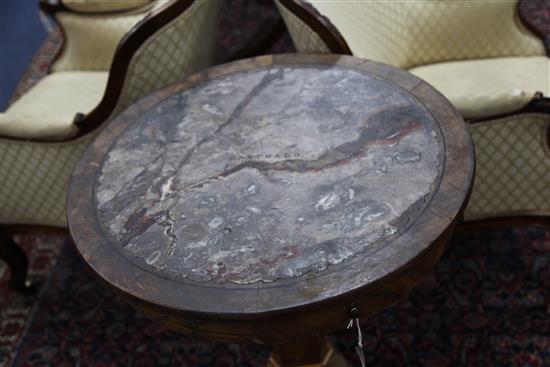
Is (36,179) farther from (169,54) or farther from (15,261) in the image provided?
(169,54)

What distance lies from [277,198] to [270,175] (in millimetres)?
62

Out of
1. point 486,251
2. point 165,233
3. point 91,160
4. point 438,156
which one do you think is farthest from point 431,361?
point 91,160

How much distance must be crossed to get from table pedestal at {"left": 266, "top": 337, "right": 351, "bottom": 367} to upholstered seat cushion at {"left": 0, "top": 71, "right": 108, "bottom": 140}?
26.8 inches

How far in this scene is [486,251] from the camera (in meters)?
1.53

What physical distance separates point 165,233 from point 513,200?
79cm

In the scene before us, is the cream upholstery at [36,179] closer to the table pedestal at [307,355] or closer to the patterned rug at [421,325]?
the patterned rug at [421,325]

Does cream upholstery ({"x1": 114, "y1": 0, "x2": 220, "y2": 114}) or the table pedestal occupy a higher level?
cream upholstery ({"x1": 114, "y1": 0, "x2": 220, "y2": 114})

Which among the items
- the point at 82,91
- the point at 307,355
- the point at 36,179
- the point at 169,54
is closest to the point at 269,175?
the point at 307,355

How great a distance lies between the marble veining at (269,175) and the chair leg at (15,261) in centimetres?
58

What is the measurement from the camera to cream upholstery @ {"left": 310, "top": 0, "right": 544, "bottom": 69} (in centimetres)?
151

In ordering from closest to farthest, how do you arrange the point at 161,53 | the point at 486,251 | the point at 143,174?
the point at 143,174
the point at 161,53
the point at 486,251

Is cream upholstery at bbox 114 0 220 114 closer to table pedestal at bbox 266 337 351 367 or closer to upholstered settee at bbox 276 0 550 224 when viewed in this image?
upholstered settee at bbox 276 0 550 224

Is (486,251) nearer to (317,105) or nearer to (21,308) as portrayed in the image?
(317,105)

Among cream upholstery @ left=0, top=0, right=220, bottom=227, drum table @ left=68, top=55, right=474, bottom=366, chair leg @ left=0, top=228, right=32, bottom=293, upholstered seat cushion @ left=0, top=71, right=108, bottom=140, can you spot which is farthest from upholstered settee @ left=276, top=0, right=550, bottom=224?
chair leg @ left=0, top=228, right=32, bottom=293
